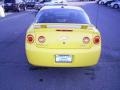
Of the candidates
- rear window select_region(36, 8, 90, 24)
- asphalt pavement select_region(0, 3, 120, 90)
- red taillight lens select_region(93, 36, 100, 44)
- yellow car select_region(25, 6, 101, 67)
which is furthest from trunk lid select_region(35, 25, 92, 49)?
rear window select_region(36, 8, 90, 24)

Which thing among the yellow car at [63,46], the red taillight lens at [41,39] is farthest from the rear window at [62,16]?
the red taillight lens at [41,39]

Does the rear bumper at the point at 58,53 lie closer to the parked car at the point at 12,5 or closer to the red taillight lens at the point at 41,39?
the red taillight lens at the point at 41,39

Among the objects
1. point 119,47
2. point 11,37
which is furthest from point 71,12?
point 11,37

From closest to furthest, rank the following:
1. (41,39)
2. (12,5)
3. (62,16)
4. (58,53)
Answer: (58,53)
(41,39)
(62,16)
(12,5)

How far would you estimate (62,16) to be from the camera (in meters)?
8.54

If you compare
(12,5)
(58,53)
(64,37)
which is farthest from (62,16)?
(12,5)

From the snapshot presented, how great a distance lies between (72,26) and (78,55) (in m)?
0.72

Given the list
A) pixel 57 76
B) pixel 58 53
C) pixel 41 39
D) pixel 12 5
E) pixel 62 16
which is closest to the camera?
pixel 58 53

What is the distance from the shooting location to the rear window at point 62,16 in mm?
8383

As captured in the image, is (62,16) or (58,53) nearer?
(58,53)

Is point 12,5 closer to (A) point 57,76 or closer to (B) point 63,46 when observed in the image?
(A) point 57,76

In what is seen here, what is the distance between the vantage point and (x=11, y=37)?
14227 mm

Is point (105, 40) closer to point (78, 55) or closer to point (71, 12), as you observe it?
point (71, 12)

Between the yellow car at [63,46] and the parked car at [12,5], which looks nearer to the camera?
the yellow car at [63,46]
